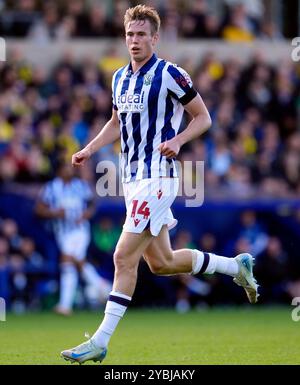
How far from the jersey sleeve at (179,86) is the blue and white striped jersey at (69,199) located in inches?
263

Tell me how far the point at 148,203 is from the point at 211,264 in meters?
0.95

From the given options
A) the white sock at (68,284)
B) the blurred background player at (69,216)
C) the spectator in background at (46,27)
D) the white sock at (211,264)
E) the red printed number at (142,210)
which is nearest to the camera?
the red printed number at (142,210)

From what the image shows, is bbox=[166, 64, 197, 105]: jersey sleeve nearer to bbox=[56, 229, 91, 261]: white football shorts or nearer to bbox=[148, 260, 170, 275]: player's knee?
bbox=[148, 260, 170, 275]: player's knee

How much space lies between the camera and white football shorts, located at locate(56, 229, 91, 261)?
14820 millimetres

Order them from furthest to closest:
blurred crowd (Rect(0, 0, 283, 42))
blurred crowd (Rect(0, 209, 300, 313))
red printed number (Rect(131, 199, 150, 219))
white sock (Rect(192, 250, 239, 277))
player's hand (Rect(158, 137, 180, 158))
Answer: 1. blurred crowd (Rect(0, 0, 283, 42))
2. blurred crowd (Rect(0, 209, 300, 313))
3. white sock (Rect(192, 250, 239, 277))
4. red printed number (Rect(131, 199, 150, 219))
5. player's hand (Rect(158, 137, 180, 158))

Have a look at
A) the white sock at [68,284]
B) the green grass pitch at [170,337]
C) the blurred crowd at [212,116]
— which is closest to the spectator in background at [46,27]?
the blurred crowd at [212,116]

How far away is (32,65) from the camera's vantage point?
18.1m

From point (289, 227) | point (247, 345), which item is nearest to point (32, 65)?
point (289, 227)

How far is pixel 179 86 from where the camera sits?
8.16 meters

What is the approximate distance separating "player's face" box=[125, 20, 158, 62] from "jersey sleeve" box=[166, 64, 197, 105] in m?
0.24

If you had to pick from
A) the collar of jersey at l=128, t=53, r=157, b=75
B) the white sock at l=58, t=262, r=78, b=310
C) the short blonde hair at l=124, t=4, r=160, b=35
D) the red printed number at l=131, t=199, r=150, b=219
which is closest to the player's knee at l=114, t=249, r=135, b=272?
the red printed number at l=131, t=199, r=150, b=219

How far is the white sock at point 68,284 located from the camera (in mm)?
14414

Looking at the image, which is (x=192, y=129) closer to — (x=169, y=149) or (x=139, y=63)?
(x=169, y=149)

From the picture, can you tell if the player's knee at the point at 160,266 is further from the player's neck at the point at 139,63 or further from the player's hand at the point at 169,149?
the player's neck at the point at 139,63
